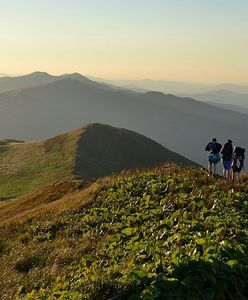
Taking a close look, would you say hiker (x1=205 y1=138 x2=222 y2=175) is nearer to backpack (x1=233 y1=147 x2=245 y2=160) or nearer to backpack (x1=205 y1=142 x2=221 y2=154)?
backpack (x1=205 y1=142 x2=221 y2=154)

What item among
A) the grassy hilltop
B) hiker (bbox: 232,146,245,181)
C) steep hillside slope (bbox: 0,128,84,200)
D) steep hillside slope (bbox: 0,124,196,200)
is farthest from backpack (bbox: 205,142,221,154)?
steep hillside slope (bbox: 0,128,84,200)

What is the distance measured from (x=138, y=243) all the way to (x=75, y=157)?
174 ft

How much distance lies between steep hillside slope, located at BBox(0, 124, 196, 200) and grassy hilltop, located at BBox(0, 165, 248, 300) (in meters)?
29.0

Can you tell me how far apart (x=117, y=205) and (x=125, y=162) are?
189 ft

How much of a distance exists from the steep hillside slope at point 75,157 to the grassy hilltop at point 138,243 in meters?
29.0

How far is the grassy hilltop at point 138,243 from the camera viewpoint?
30.1 feet

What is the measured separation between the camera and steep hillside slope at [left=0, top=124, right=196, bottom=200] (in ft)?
186

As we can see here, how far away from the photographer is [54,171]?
58750 millimetres

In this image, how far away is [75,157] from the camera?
65.3 m

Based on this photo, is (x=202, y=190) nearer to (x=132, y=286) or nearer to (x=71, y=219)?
(x=71, y=219)

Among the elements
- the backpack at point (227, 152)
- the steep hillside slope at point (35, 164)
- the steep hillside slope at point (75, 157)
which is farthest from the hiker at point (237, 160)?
the steep hillside slope at point (35, 164)

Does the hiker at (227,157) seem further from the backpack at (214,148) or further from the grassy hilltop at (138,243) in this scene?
the grassy hilltop at (138,243)

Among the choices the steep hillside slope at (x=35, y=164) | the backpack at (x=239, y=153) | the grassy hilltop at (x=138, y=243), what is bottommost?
the steep hillside slope at (x=35, y=164)

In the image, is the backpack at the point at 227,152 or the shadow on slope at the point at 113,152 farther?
the shadow on slope at the point at 113,152
